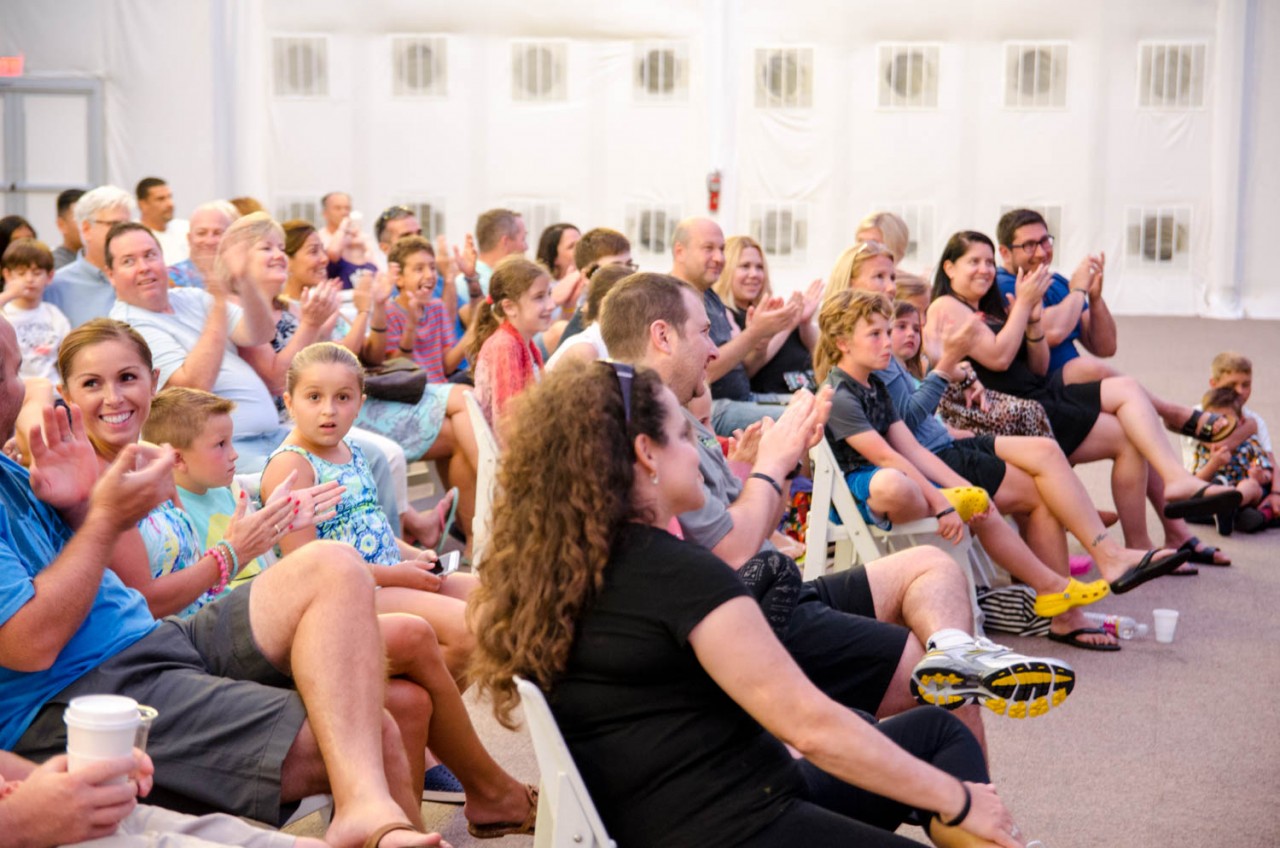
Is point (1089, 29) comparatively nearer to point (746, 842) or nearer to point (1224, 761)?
point (1224, 761)

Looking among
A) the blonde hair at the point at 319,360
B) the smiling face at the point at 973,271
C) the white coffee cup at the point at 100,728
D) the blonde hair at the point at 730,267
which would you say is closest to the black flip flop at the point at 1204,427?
the smiling face at the point at 973,271

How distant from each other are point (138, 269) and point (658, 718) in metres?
3.19

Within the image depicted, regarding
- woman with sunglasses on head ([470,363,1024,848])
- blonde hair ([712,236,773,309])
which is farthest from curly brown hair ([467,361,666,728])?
blonde hair ([712,236,773,309])

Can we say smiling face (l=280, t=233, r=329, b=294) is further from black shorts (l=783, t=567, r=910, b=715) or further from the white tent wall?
the white tent wall

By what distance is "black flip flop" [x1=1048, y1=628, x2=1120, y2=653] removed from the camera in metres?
4.48

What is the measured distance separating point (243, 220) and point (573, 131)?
10.2 metres

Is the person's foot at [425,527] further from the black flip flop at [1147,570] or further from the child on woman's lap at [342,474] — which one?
the black flip flop at [1147,570]

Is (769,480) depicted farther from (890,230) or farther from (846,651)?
A: (890,230)

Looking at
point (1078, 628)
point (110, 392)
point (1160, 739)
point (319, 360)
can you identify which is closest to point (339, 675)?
point (110, 392)

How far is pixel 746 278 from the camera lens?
5.89 meters

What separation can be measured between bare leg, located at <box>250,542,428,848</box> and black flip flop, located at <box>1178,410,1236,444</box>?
4.47 m

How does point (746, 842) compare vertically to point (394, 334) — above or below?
below

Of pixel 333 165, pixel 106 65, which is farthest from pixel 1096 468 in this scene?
pixel 106 65

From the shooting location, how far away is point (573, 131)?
48.5 feet
